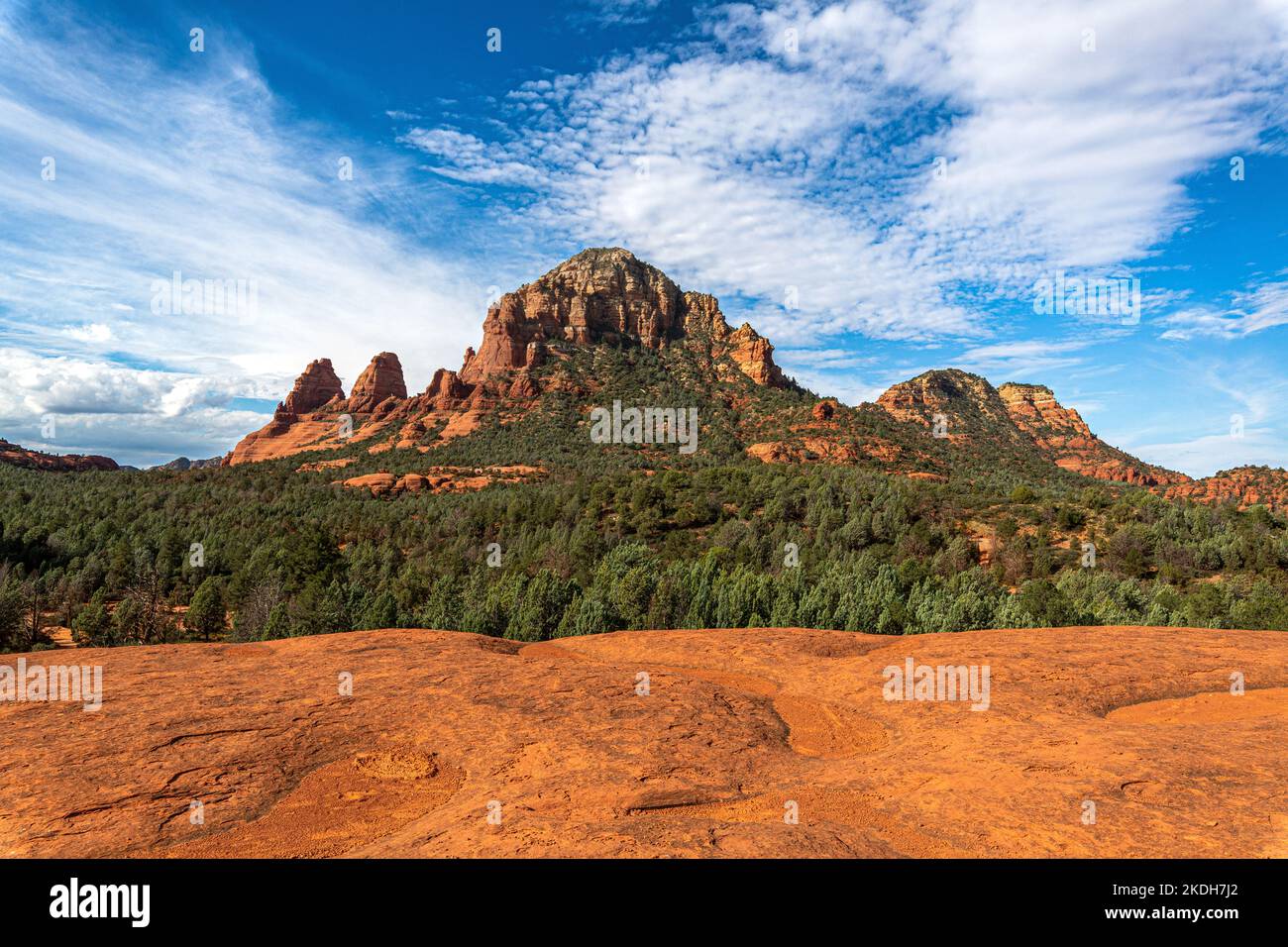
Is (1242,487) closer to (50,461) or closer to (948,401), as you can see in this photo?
(948,401)

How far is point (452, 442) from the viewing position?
130 m

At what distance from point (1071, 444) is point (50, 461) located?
278 m

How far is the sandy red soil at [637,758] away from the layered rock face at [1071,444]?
158866 mm

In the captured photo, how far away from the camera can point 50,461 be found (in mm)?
160875

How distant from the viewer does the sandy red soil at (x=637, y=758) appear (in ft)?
19.1

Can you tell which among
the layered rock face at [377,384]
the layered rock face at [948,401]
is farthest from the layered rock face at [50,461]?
the layered rock face at [948,401]

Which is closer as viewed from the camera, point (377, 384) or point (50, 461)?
point (50, 461)

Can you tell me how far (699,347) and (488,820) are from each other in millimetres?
163856

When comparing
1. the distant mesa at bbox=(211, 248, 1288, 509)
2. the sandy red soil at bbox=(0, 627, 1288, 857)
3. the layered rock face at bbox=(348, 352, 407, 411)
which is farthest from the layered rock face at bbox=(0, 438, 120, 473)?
the sandy red soil at bbox=(0, 627, 1288, 857)

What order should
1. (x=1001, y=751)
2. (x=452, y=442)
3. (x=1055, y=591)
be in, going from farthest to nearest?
(x=452, y=442)
(x=1055, y=591)
(x=1001, y=751)

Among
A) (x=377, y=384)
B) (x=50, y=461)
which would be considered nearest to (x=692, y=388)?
(x=377, y=384)

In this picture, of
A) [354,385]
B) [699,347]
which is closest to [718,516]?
[699,347]

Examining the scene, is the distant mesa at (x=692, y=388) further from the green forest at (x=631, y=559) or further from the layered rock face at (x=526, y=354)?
the green forest at (x=631, y=559)
